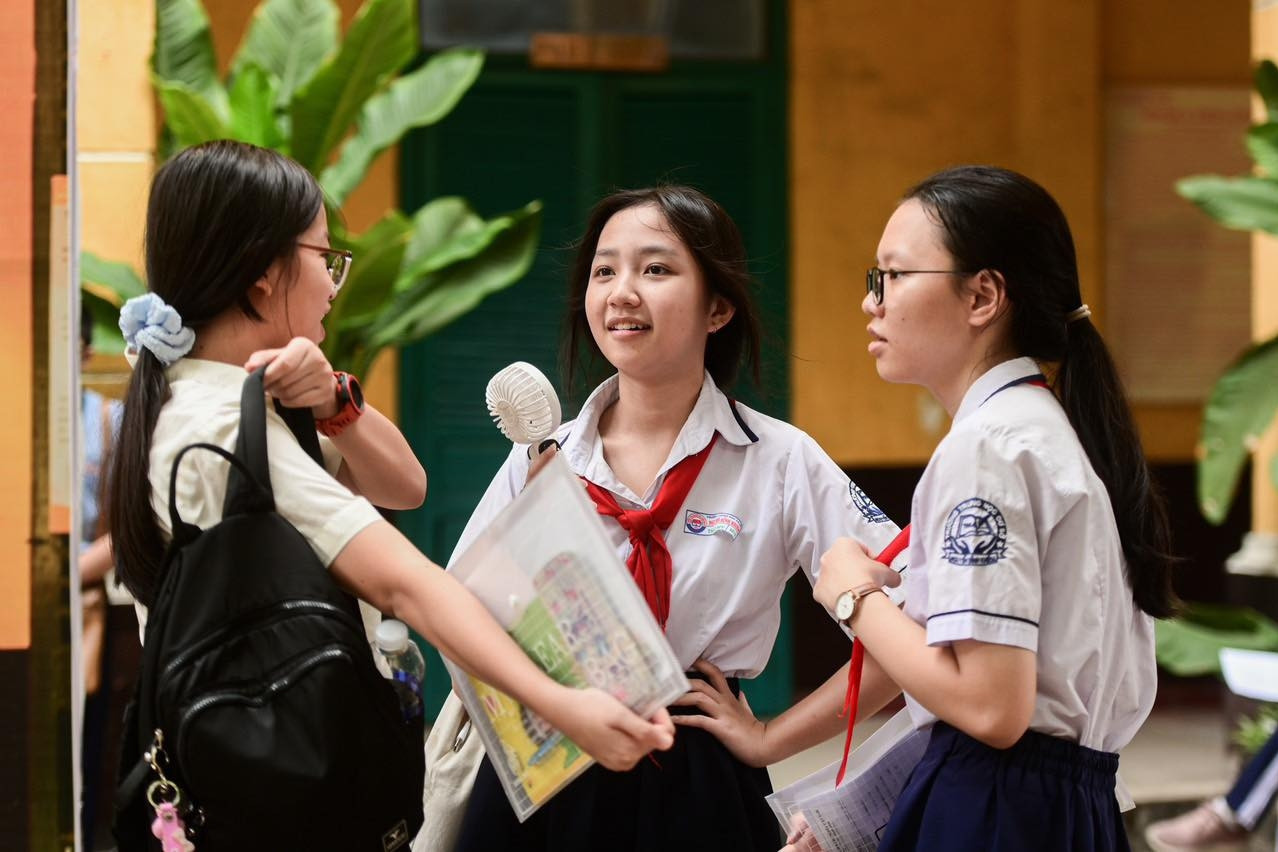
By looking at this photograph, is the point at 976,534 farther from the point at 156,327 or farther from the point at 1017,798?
the point at 156,327

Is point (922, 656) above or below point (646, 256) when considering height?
below

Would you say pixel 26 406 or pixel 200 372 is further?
pixel 26 406

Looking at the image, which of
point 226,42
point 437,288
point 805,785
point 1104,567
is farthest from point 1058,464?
point 226,42

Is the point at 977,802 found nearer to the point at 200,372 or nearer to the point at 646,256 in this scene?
the point at 646,256

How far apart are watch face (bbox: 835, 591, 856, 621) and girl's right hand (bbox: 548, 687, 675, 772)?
28cm

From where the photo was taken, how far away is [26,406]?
7.61 feet

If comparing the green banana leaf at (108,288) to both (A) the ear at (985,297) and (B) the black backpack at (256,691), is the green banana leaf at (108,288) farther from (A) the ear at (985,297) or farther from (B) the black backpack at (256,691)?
(A) the ear at (985,297)

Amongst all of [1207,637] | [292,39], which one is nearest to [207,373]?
[292,39]

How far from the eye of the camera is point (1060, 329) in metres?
1.73

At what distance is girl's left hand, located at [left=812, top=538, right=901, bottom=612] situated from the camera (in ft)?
5.49

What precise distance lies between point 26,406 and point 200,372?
0.84 meters

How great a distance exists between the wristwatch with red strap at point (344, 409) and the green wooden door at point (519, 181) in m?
4.11

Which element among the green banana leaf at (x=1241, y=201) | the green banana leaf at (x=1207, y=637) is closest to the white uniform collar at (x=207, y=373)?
the green banana leaf at (x=1207, y=637)

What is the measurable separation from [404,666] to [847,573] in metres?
0.52
